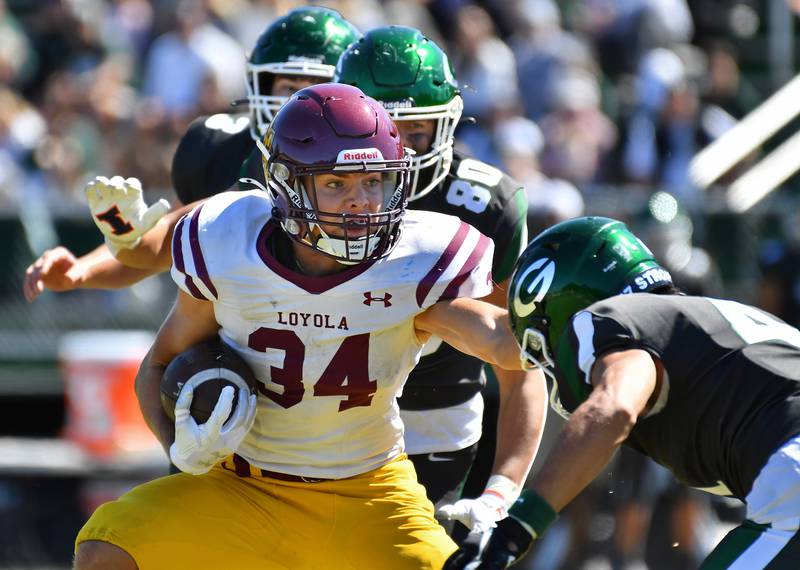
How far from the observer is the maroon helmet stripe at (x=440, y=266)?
3.72 meters

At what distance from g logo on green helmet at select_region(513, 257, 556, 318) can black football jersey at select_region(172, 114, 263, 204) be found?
156 cm

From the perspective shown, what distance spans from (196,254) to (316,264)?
1.07ft

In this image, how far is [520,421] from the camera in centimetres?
436

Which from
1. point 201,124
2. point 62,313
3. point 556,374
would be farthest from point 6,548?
point 556,374

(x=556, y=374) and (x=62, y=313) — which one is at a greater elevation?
(x=556, y=374)

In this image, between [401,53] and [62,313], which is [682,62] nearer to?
[62,313]

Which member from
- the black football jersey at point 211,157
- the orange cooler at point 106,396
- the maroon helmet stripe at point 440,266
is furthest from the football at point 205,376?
the orange cooler at point 106,396

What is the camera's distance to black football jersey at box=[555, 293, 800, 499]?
10.4ft

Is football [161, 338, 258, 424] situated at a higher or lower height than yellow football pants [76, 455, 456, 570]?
higher

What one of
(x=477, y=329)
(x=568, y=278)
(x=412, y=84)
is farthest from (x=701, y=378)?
(x=412, y=84)

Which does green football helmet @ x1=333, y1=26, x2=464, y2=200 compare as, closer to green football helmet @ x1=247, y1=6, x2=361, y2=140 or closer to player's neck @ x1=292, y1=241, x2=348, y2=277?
green football helmet @ x1=247, y1=6, x2=361, y2=140

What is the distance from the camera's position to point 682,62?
33.6 ft

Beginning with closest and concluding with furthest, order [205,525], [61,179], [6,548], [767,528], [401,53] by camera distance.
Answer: [767,528], [205,525], [401,53], [6,548], [61,179]

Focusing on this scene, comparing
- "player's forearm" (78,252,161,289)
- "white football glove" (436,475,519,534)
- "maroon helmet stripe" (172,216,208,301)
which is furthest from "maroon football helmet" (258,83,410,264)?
"player's forearm" (78,252,161,289)
